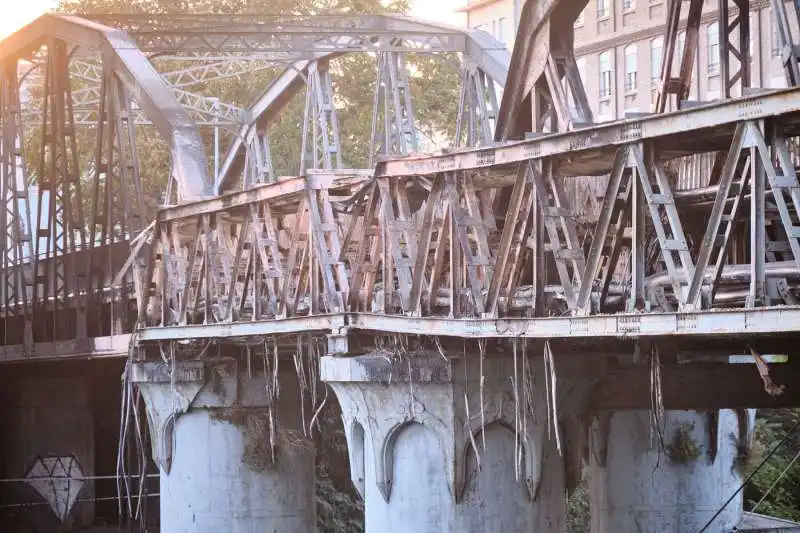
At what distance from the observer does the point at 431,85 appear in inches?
2386

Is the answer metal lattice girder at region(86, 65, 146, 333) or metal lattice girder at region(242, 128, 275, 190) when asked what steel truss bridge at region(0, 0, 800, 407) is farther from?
metal lattice girder at region(242, 128, 275, 190)

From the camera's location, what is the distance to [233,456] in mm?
26562

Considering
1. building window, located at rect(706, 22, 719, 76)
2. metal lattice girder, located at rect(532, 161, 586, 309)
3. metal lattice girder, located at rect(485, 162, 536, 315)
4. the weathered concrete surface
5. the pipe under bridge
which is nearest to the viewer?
the pipe under bridge

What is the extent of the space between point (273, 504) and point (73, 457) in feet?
54.2

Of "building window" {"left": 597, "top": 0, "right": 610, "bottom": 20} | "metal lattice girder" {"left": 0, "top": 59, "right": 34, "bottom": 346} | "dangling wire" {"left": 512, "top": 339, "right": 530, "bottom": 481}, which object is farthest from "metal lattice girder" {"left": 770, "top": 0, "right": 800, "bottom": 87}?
"building window" {"left": 597, "top": 0, "right": 610, "bottom": 20}

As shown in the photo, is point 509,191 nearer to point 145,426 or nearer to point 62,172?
point 62,172

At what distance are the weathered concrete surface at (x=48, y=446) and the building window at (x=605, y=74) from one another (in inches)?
1321

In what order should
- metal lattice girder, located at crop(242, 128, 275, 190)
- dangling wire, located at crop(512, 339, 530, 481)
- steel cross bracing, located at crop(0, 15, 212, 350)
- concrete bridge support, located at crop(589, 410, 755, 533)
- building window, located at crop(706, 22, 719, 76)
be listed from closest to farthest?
dangling wire, located at crop(512, 339, 530, 481)
concrete bridge support, located at crop(589, 410, 755, 533)
steel cross bracing, located at crop(0, 15, 212, 350)
metal lattice girder, located at crop(242, 128, 275, 190)
building window, located at crop(706, 22, 719, 76)

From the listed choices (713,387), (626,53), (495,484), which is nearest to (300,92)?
(626,53)

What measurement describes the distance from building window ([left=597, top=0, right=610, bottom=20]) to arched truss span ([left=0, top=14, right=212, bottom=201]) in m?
38.7

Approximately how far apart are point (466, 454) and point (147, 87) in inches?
452

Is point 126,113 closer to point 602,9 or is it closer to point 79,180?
point 79,180

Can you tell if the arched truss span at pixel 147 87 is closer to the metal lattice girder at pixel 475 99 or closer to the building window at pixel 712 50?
the metal lattice girder at pixel 475 99

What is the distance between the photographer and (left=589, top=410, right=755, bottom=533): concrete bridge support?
25.8m
